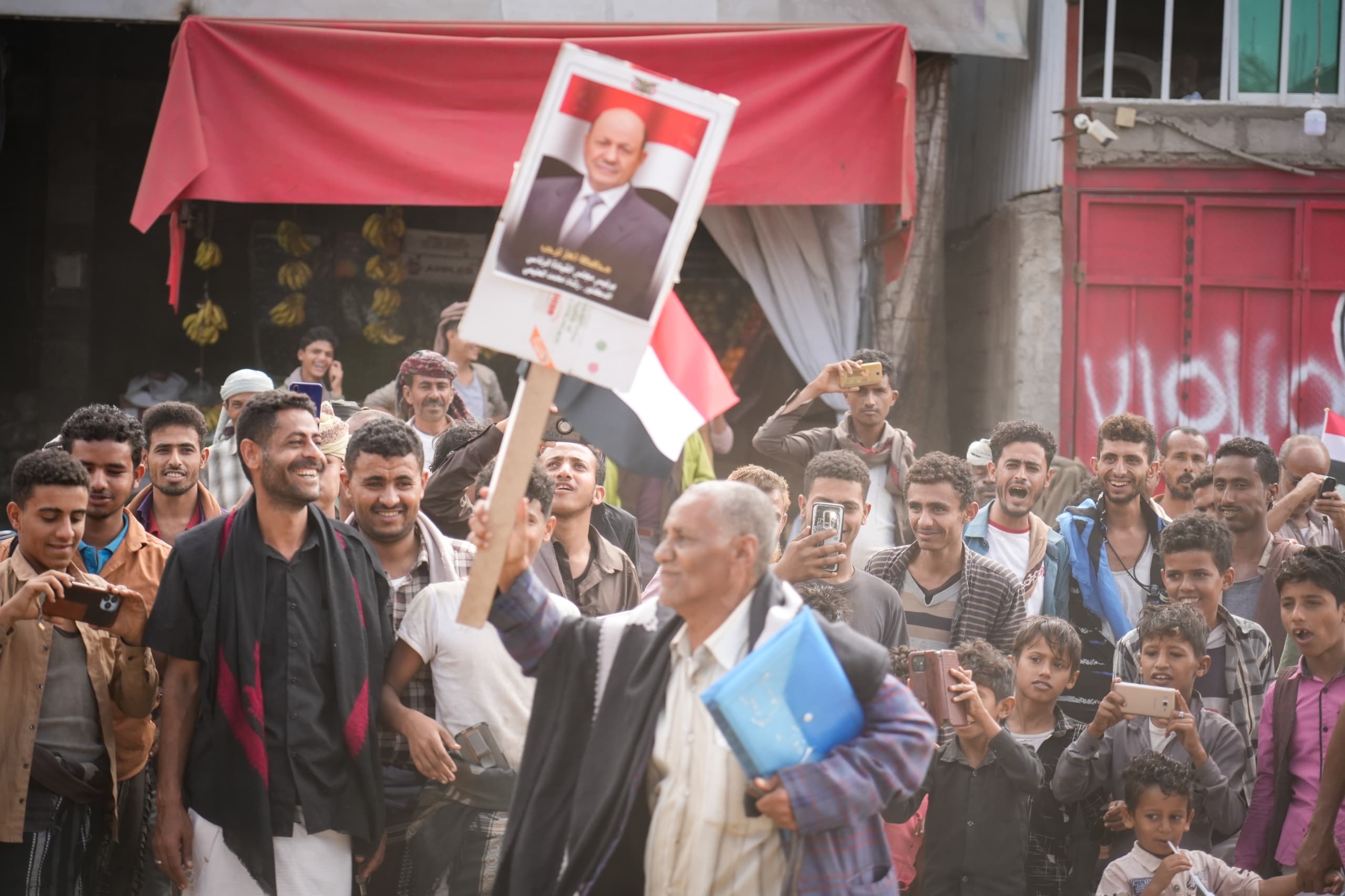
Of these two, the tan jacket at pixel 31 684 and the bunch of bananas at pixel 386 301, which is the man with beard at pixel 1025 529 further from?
the bunch of bananas at pixel 386 301

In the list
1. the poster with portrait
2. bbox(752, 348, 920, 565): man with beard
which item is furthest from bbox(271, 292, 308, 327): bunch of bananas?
the poster with portrait

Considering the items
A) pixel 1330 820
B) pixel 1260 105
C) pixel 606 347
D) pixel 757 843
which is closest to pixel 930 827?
pixel 1330 820

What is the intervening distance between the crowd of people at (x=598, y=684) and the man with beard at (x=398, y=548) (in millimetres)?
12

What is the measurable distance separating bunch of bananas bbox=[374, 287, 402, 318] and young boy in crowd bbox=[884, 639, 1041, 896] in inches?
274

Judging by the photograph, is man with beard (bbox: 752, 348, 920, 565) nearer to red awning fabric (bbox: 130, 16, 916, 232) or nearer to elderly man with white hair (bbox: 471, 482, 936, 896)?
red awning fabric (bbox: 130, 16, 916, 232)

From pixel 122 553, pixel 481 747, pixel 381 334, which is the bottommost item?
pixel 481 747

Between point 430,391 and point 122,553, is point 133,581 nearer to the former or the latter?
point 122,553

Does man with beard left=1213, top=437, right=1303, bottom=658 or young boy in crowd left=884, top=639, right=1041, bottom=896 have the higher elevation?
man with beard left=1213, top=437, right=1303, bottom=658

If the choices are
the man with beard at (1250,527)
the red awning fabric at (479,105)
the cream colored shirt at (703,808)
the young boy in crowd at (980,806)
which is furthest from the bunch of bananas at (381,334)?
the cream colored shirt at (703,808)

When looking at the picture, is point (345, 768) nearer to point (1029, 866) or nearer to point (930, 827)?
point (930, 827)

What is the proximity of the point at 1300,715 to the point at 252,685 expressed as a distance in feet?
11.6

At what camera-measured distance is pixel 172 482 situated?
508 centimetres

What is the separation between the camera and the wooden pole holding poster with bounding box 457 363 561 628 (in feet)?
10.0

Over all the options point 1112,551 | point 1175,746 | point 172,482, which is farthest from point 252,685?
point 1112,551
